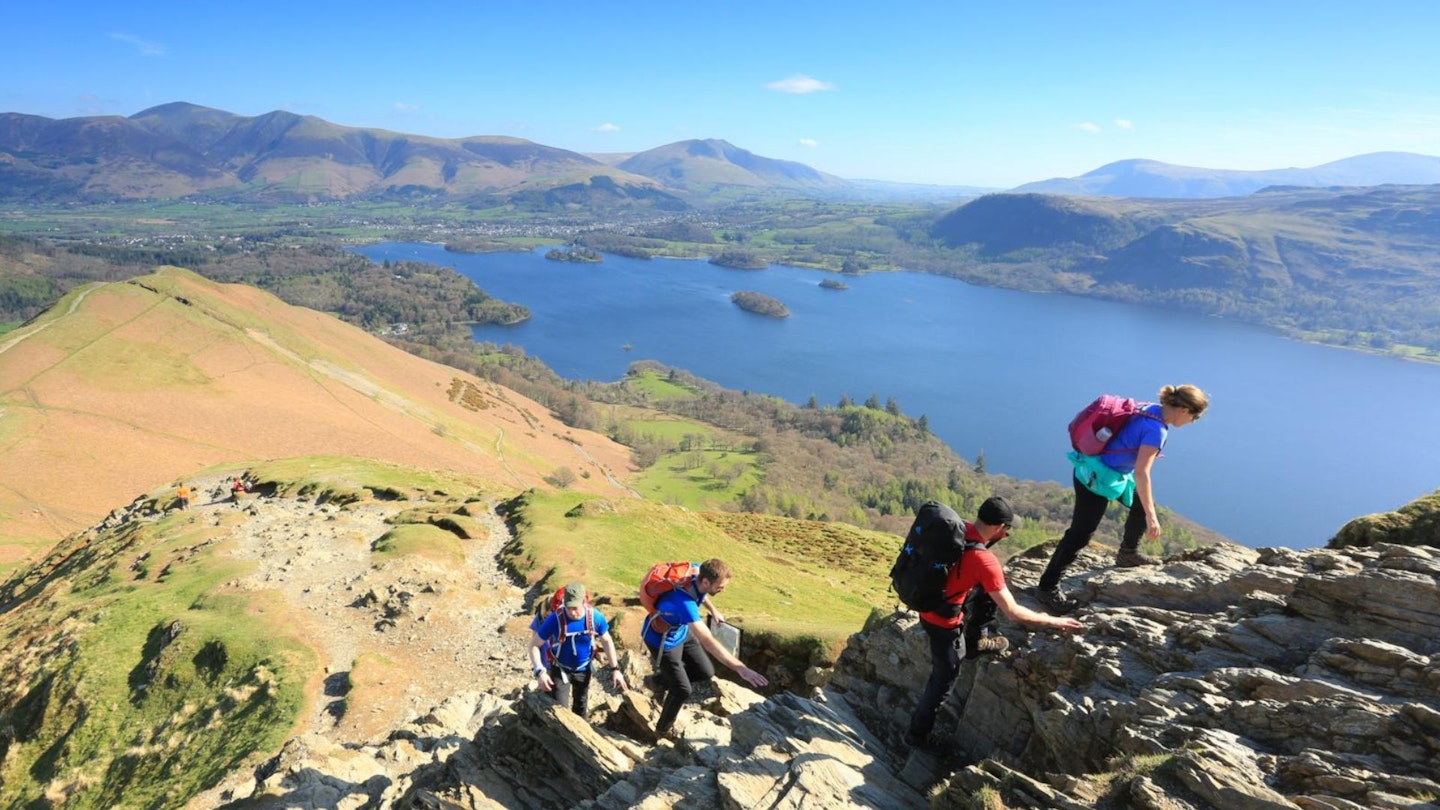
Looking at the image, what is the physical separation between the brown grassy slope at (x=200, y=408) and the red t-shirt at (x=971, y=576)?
63914 mm

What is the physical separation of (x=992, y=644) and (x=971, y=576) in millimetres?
1901

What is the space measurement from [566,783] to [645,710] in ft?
7.45

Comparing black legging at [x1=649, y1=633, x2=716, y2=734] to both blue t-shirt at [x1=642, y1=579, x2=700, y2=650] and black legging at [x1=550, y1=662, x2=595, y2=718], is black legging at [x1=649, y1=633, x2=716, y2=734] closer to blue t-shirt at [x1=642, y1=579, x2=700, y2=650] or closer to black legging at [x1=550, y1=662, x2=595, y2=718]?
blue t-shirt at [x1=642, y1=579, x2=700, y2=650]

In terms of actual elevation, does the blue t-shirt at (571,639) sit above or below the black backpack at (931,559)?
below

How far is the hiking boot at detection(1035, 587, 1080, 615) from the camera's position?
35.4 feet

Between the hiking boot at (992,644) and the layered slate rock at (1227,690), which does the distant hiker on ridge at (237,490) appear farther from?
the hiking boot at (992,644)

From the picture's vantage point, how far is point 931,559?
28.7ft

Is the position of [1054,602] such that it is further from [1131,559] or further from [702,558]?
[702,558]

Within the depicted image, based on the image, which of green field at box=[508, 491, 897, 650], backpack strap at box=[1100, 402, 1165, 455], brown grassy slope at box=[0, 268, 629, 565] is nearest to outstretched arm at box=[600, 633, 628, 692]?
green field at box=[508, 491, 897, 650]

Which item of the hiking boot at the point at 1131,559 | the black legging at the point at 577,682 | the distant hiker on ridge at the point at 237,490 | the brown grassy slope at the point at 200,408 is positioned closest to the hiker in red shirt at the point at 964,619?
the hiking boot at the point at 1131,559

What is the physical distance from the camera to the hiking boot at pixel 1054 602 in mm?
10781

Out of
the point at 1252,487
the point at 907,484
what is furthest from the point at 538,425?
the point at 1252,487

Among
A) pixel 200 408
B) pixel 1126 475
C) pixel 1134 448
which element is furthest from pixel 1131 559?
pixel 200 408

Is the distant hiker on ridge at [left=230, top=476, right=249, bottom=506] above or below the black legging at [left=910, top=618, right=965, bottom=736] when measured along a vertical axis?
below
